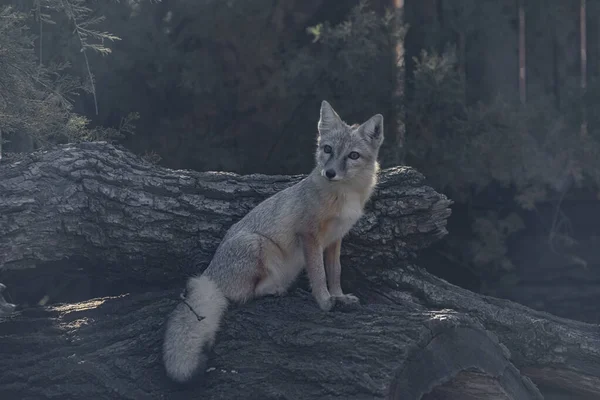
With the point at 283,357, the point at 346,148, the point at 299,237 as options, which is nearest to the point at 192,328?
the point at 283,357

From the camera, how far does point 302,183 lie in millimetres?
5191

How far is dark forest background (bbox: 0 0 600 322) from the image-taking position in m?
7.68

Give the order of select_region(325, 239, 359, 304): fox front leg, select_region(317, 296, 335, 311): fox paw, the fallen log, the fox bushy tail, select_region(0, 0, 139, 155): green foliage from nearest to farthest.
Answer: the fallen log < the fox bushy tail < select_region(317, 296, 335, 311): fox paw < select_region(325, 239, 359, 304): fox front leg < select_region(0, 0, 139, 155): green foliage

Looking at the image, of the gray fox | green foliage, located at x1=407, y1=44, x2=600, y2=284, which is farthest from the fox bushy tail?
green foliage, located at x1=407, y1=44, x2=600, y2=284

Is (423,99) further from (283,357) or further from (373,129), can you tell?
(283,357)

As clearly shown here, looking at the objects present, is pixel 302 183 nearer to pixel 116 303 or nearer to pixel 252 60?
pixel 116 303

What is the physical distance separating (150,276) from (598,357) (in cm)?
327

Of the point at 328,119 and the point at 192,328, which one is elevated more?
the point at 328,119

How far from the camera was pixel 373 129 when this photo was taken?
17.0 feet

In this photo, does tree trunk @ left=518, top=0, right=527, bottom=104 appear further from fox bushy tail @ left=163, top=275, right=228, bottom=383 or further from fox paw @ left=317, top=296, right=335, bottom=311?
fox bushy tail @ left=163, top=275, right=228, bottom=383

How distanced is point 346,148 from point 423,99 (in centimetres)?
304

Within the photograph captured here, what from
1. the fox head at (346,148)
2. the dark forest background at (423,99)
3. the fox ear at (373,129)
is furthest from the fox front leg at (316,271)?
the dark forest background at (423,99)

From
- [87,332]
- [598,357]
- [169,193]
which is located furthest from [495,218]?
[87,332]

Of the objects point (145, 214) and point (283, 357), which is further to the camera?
point (145, 214)
